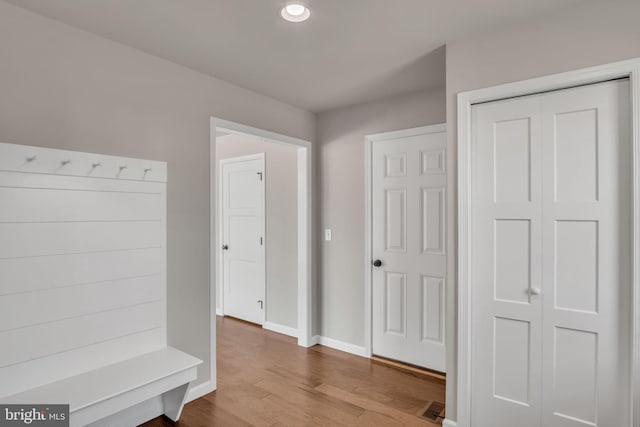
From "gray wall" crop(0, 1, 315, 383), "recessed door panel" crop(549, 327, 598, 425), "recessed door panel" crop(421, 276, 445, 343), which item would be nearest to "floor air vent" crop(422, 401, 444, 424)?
"recessed door panel" crop(421, 276, 445, 343)

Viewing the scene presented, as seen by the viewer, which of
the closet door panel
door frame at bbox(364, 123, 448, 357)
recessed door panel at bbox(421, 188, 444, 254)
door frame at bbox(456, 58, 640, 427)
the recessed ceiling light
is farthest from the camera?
door frame at bbox(364, 123, 448, 357)

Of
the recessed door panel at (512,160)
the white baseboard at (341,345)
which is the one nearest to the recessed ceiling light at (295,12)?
the recessed door panel at (512,160)

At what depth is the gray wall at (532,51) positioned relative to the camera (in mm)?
1763

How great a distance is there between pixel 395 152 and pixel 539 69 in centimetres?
148

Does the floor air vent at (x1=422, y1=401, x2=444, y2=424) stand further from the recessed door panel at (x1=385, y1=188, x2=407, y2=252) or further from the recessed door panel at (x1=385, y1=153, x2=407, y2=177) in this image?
the recessed door panel at (x1=385, y1=153, x2=407, y2=177)

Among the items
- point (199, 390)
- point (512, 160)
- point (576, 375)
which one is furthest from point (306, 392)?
point (512, 160)

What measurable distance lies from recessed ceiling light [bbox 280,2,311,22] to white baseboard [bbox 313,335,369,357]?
2.87 meters

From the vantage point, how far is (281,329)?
4.14 meters

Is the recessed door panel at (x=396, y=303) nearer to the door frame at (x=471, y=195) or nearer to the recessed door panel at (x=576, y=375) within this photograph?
the door frame at (x=471, y=195)

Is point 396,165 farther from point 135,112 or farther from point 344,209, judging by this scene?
point 135,112

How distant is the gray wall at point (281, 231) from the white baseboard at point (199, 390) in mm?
1386

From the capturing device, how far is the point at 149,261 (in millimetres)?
2406

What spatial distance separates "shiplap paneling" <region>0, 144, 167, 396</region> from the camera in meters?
1.85

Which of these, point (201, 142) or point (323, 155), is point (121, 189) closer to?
point (201, 142)
